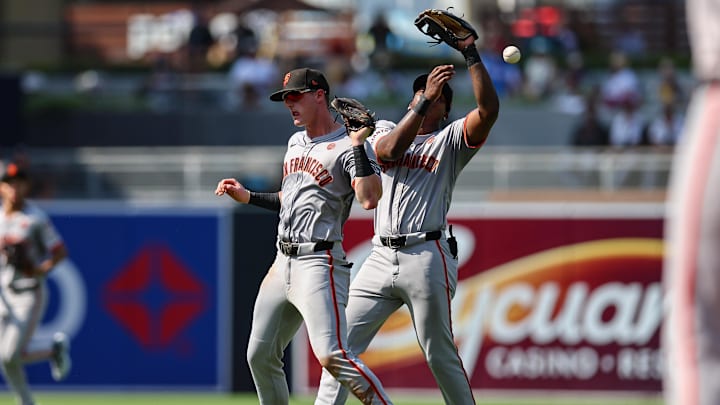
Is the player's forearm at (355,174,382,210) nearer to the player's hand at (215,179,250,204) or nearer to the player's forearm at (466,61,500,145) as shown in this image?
the player's forearm at (466,61,500,145)

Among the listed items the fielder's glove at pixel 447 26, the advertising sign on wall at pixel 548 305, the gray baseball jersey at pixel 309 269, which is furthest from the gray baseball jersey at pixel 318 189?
the advertising sign on wall at pixel 548 305

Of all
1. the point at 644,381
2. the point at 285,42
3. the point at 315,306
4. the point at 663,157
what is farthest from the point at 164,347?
the point at 285,42

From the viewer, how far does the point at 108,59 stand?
24.8m

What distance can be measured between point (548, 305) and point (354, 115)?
21.3 ft

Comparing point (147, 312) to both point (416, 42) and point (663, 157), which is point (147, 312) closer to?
point (663, 157)

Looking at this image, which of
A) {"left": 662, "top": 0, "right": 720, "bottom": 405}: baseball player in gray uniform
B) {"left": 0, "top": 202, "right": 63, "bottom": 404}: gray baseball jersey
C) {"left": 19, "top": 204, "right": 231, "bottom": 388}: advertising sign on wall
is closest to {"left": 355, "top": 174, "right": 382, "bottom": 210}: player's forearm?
{"left": 662, "top": 0, "right": 720, "bottom": 405}: baseball player in gray uniform

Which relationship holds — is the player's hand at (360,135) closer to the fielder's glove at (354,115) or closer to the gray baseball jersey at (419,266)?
the fielder's glove at (354,115)

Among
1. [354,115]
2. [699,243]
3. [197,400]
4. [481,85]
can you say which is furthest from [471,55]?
[197,400]

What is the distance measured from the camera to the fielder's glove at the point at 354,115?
24.1 feet

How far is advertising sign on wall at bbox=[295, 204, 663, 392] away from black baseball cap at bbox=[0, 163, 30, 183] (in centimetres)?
347

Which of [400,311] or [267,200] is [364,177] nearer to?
[267,200]

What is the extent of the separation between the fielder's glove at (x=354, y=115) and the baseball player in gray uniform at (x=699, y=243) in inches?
175

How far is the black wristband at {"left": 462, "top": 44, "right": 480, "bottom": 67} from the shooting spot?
7.27 metres

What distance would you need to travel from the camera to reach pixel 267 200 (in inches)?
319
